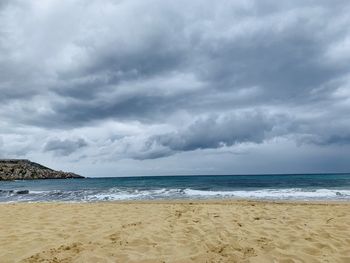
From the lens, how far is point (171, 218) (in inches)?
397

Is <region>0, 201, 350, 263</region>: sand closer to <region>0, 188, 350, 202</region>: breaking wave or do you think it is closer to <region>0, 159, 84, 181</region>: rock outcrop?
<region>0, 188, 350, 202</region>: breaking wave

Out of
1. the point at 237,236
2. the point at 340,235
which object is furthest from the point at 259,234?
the point at 340,235

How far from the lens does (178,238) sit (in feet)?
23.8

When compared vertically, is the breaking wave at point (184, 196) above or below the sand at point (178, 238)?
below

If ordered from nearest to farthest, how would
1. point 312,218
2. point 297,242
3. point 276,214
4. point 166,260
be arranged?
point 166,260, point 297,242, point 312,218, point 276,214

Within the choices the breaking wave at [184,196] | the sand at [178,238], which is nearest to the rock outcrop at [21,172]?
the breaking wave at [184,196]

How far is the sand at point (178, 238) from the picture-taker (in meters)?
5.98

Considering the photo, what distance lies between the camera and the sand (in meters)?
5.98

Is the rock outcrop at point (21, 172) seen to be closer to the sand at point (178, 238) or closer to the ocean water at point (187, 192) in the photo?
the ocean water at point (187, 192)

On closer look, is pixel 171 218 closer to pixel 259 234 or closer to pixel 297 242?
pixel 259 234

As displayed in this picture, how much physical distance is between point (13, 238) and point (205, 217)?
5.24 metres

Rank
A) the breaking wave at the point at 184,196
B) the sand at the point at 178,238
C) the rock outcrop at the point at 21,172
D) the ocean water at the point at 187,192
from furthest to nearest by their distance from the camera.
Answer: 1. the rock outcrop at the point at 21,172
2. the ocean water at the point at 187,192
3. the breaking wave at the point at 184,196
4. the sand at the point at 178,238

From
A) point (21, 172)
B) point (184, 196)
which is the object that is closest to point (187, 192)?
point (184, 196)

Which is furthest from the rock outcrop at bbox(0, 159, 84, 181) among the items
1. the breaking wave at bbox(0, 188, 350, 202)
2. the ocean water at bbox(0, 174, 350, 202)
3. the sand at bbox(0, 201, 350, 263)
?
the sand at bbox(0, 201, 350, 263)
